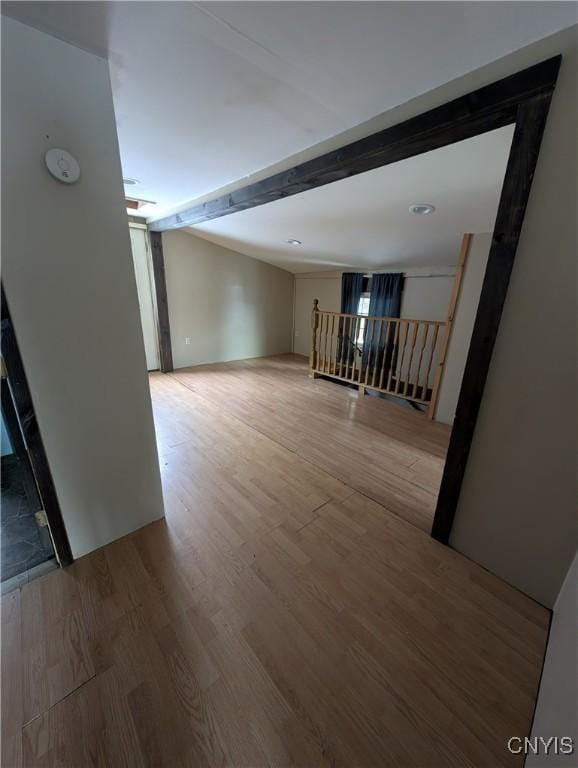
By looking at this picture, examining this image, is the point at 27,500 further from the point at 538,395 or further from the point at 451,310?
the point at 451,310

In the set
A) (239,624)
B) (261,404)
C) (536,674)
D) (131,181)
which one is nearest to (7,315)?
(239,624)

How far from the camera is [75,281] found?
1180 millimetres

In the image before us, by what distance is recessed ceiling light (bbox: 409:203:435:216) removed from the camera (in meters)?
2.36

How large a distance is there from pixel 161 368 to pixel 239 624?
409cm

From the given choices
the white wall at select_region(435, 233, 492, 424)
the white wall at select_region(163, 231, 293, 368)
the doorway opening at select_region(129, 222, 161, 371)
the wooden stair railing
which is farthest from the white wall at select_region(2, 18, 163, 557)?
the white wall at select_region(163, 231, 293, 368)

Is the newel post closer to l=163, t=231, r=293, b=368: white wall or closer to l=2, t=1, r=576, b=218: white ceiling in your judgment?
l=163, t=231, r=293, b=368: white wall

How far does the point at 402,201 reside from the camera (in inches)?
92.0

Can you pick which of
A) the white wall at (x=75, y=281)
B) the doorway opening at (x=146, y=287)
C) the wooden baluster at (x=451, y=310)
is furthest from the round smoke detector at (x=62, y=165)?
the doorway opening at (x=146, y=287)

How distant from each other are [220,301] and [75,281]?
159 inches

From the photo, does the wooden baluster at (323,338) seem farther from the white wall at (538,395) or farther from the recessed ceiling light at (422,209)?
the white wall at (538,395)

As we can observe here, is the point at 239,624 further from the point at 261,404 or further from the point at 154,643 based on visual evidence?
the point at 261,404

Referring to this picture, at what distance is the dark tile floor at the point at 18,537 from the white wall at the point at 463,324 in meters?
3.17

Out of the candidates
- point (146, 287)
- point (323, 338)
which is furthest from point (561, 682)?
point (146, 287)

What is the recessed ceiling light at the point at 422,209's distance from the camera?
93.0 inches
